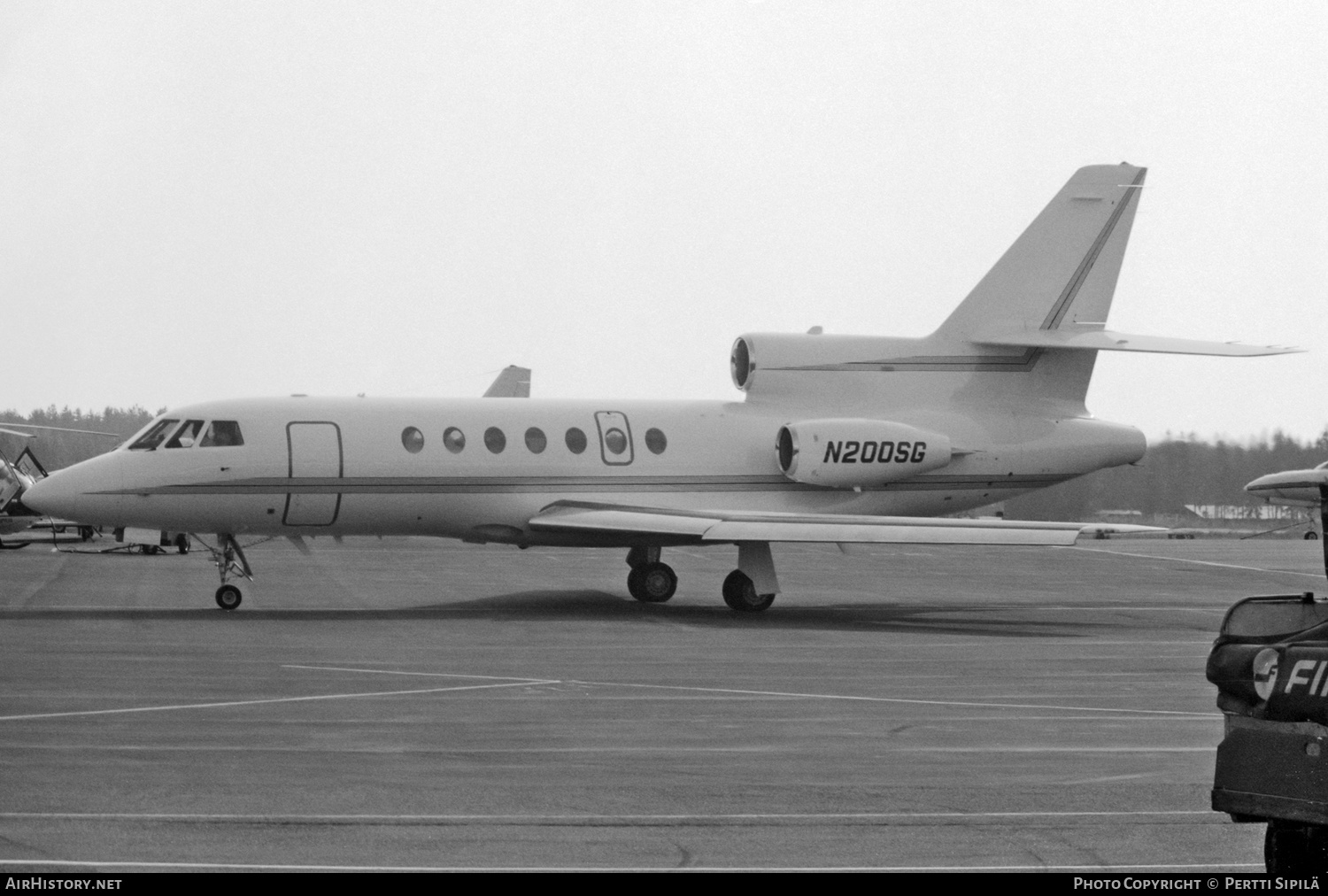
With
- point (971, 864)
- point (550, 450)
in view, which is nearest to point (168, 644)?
point (550, 450)

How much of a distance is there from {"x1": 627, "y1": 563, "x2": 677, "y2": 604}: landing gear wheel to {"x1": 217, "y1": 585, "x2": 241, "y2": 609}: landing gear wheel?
630 cm

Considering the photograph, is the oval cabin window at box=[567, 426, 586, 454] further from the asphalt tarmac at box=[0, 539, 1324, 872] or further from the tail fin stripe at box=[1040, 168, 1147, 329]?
the tail fin stripe at box=[1040, 168, 1147, 329]

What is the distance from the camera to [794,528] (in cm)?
2539

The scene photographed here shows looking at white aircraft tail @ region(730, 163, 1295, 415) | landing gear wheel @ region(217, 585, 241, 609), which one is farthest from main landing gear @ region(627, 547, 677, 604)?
landing gear wheel @ region(217, 585, 241, 609)

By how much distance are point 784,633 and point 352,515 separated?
24.5 ft

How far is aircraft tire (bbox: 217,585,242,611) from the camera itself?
26.2 m

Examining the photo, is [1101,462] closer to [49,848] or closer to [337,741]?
[337,741]

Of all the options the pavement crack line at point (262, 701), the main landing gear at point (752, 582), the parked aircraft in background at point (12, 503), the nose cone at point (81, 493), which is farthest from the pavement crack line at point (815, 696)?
the parked aircraft in background at point (12, 503)

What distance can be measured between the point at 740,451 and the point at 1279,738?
71.2ft

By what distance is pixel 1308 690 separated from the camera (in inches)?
298

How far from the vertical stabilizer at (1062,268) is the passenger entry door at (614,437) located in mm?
5648
